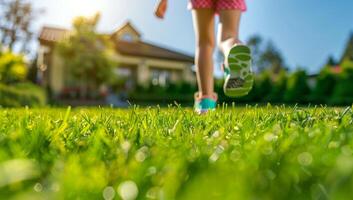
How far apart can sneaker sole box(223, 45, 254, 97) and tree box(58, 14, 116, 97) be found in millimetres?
26636

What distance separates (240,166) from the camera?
74 centimetres

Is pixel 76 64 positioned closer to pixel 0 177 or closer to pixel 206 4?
pixel 206 4

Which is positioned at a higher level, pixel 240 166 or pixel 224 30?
pixel 224 30

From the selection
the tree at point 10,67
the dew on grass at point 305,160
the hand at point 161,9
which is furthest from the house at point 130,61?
the dew on grass at point 305,160

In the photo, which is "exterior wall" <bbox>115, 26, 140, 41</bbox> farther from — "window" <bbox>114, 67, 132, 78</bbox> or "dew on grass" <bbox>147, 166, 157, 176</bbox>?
"dew on grass" <bbox>147, 166, 157, 176</bbox>

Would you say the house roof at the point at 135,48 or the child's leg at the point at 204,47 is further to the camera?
the house roof at the point at 135,48

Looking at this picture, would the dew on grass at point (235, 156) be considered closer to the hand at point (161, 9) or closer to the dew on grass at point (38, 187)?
the dew on grass at point (38, 187)

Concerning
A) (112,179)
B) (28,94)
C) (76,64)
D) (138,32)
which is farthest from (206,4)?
(138,32)

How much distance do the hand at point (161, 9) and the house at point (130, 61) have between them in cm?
2730

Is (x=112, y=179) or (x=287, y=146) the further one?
(x=287, y=146)

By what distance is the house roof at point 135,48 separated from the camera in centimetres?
3219

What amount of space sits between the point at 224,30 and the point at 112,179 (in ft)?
7.65

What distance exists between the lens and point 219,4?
10.1ft

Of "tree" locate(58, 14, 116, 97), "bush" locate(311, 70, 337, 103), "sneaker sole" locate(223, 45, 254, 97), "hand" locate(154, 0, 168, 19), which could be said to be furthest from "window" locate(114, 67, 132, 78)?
"sneaker sole" locate(223, 45, 254, 97)
